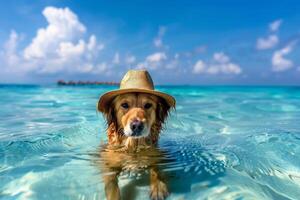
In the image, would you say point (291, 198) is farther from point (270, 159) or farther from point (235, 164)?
point (270, 159)

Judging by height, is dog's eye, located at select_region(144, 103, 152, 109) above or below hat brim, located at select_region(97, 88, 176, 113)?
below

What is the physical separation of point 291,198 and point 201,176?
108cm

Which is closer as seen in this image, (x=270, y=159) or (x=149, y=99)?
(x=149, y=99)

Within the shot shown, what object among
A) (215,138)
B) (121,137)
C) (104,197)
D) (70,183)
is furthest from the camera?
(215,138)

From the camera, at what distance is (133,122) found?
442 centimetres

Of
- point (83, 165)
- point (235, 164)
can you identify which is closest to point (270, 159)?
point (235, 164)

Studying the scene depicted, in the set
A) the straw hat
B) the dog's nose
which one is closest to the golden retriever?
the dog's nose

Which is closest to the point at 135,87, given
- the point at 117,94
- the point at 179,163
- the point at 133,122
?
the point at 117,94

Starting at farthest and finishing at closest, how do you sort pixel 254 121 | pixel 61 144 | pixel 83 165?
1. pixel 254 121
2. pixel 61 144
3. pixel 83 165

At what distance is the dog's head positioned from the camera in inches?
175

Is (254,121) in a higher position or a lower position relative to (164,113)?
lower

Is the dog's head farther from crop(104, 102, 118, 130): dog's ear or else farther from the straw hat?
the straw hat

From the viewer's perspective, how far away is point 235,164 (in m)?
4.82

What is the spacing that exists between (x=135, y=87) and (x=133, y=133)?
2.25 feet
